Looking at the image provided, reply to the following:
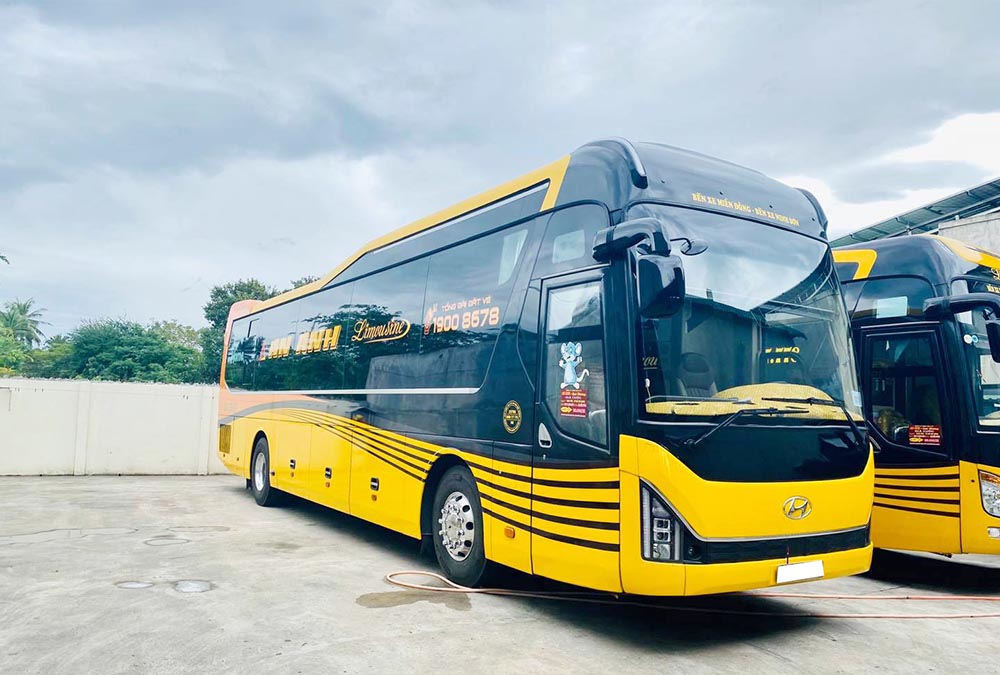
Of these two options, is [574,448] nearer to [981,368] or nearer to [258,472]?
[981,368]

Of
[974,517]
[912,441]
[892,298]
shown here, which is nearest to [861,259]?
[892,298]

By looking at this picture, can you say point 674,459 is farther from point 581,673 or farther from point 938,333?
point 938,333

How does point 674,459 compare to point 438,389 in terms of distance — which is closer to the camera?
point 674,459

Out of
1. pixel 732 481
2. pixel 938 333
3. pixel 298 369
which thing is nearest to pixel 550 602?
pixel 732 481

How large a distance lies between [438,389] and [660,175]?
10.0 ft

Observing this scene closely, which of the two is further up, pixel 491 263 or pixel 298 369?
pixel 491 263

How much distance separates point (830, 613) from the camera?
6.51m

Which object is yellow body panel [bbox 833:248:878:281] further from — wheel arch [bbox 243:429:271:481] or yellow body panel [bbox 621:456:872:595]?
wheel arch [bbox 243:429:271:481]

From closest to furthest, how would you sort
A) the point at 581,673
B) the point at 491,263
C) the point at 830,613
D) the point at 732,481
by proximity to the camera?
1. the point at 581,673
2. the point at 732,481
3. the point at 830,613
4. the point at 491,263

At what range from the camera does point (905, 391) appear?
789 cm

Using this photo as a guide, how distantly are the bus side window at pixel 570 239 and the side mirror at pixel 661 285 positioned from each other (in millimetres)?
817

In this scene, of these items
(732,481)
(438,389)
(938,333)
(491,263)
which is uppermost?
(491,263)

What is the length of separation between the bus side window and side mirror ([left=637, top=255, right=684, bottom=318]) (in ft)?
Result: 2.68

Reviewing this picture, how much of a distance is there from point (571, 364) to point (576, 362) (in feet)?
0.22
